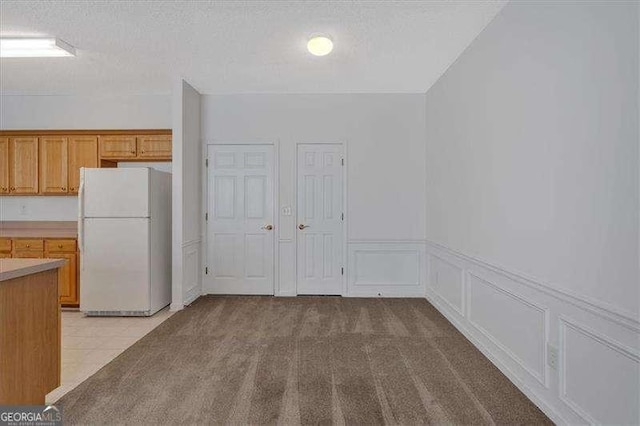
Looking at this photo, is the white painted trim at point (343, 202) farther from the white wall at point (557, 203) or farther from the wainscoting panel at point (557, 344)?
the wainscoting panel at point (557, 344)

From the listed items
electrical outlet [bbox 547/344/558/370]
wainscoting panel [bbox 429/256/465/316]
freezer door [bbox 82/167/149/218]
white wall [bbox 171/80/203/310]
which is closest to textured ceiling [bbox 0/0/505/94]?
white wall [bbox 171/80/203/310]

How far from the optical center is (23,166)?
16.2ft

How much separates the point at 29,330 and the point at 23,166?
379 cm

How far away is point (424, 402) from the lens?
7.89 ft

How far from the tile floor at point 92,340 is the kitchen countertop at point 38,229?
0.95 meters

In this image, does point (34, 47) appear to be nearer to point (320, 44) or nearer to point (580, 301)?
point (320, 44)

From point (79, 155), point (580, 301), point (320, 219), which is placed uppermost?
point (79, 155)

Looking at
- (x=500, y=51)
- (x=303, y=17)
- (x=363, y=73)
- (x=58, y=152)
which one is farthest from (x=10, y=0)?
(x=500, y=51)

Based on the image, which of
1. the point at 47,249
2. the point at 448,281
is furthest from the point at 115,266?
the point at 448,281

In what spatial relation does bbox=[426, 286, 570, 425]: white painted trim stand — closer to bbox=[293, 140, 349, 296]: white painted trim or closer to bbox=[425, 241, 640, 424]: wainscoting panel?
bbox=[425, 241, 640, 424]: wainscoting panel

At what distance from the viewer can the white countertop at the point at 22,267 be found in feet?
6.44

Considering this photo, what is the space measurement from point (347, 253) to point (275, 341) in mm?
1973

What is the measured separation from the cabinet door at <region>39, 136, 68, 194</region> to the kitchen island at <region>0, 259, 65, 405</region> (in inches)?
123

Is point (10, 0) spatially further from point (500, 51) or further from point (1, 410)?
point (500, 51)
